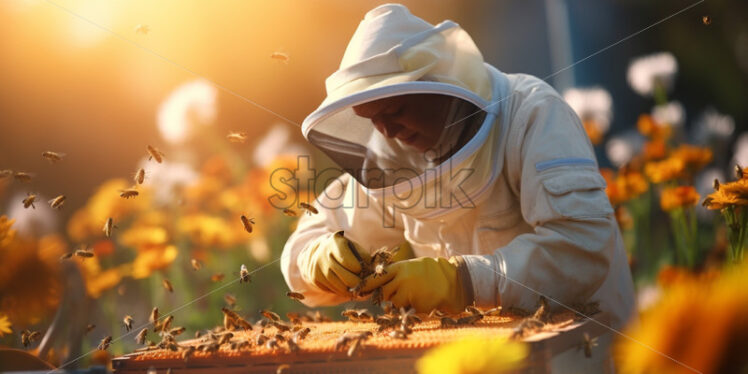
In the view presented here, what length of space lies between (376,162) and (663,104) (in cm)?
127

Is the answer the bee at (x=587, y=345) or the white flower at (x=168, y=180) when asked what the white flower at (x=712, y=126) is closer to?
the bee at (x=587, y=345)

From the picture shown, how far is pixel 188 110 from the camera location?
3.30 meters

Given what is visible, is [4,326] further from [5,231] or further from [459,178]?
[459,178]

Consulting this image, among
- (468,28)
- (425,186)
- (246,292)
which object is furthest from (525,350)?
(468,28)

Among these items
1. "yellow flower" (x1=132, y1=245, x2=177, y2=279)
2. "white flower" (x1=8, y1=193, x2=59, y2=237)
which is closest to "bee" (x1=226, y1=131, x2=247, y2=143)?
"yellow flower" (x1=132, y1=245, x2=177, y2=279)

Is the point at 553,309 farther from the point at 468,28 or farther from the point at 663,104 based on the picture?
the point at 468,28

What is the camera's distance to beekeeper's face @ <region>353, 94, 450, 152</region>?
6.77ft

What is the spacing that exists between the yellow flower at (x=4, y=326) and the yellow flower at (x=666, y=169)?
2.82 metres

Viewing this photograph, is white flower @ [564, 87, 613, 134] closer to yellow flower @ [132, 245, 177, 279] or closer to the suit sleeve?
the suit sleeve

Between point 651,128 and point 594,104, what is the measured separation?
329mm

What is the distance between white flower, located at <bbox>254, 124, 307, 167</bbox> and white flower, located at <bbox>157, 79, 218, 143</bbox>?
1.13 ft

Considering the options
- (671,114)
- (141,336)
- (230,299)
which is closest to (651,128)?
(671,114)

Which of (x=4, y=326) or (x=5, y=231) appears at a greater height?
(x=5, y=231)

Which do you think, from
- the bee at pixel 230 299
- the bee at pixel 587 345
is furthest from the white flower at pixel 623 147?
the bee at pixel 230 299
